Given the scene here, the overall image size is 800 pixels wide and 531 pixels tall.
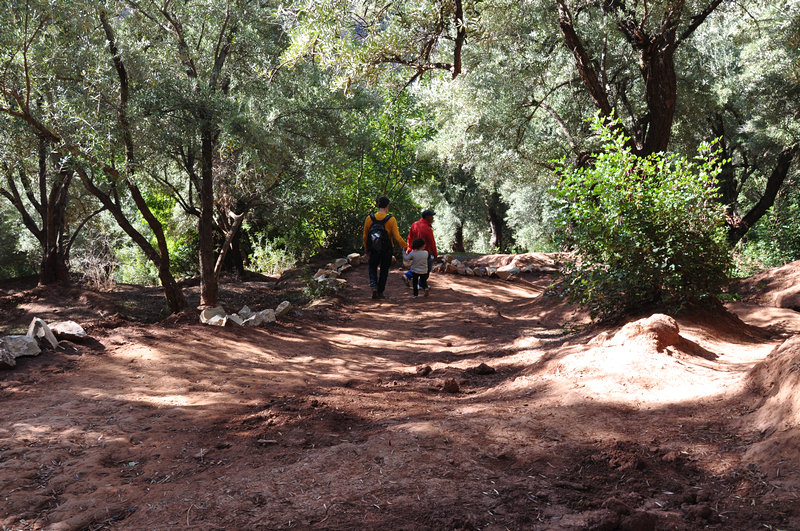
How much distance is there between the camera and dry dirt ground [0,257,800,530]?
2.76 metres

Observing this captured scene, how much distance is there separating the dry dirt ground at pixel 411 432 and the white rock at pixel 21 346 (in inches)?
4.1

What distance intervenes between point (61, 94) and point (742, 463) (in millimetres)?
8617

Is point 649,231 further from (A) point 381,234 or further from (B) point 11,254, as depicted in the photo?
(B) point 11,254

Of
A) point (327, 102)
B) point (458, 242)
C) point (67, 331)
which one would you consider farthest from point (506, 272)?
point (458, 242)

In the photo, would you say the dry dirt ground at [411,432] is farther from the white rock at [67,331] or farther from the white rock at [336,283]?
the white rock at [336,283]

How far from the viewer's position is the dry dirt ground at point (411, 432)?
2.76 m

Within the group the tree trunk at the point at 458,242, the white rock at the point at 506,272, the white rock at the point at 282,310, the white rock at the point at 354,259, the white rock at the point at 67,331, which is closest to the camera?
the white rock at the point at 67,331

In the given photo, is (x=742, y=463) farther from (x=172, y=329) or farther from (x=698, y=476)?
(x=172, y=329)

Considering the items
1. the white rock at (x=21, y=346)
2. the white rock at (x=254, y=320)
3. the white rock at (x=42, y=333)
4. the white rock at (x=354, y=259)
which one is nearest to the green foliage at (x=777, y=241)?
the white rock at (x=354, y=259)

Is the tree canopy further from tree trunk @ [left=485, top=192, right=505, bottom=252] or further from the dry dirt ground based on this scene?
tree trunk @ [left=485, top=192, right=505, bottom=252]

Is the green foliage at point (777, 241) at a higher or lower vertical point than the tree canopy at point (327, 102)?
lower

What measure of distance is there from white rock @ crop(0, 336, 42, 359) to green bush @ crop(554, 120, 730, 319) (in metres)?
6.11

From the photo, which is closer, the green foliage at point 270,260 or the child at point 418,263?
the child at point 418,263

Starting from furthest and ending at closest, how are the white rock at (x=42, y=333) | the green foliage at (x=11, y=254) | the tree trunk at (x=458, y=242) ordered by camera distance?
the tree trunk at (x=458, y=242) < the green foliage at (x=11, y=254) < the white rock at (x=42, y=333)
